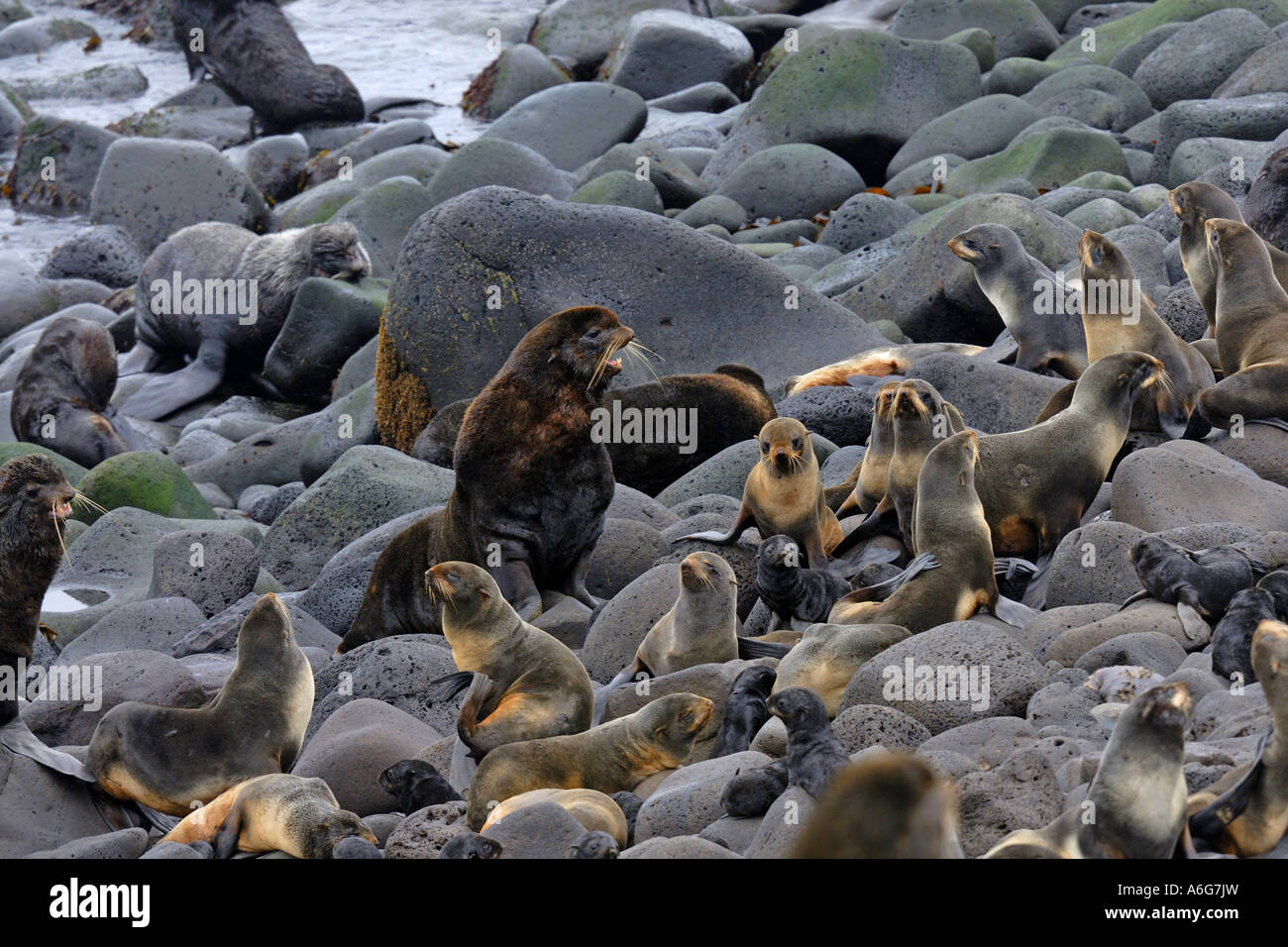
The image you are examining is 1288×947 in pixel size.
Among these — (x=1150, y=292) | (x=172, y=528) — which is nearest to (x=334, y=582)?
(x=172, y=528)

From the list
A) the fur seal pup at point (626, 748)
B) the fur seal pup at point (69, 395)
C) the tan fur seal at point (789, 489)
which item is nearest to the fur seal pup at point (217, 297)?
the fur seal pup at point (69, 395)

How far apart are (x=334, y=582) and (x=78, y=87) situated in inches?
1054

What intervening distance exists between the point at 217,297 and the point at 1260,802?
1599cm

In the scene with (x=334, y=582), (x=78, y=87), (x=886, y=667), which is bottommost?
(x=78, y=87)

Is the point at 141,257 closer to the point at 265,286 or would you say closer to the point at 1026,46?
the point at 265,286

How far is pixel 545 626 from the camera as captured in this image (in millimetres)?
7711

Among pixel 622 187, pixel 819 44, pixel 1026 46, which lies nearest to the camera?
pixel 622 187

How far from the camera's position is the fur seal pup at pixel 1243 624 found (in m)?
5.10

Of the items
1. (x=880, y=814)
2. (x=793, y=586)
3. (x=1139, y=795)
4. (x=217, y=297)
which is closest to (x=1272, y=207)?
(x=793, y=586)

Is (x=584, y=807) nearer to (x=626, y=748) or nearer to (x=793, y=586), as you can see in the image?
(x=626, y=748)

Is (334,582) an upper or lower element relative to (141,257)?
upper

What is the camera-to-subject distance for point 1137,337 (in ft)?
28.2

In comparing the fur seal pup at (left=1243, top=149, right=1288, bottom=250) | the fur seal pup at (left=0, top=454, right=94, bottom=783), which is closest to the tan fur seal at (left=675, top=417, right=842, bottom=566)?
the fur seal pup at (left=0, top=454, right=94, bottom=783)

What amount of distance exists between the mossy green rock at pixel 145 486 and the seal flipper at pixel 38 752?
18.9 ft
